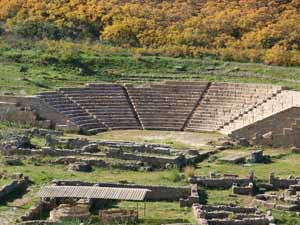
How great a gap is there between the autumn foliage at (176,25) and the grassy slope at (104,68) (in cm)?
310

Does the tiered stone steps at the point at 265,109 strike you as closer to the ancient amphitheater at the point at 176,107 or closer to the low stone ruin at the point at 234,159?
the ancient amphitheater at the point at 176,107

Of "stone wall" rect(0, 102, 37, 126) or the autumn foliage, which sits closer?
"stone wall" rect(0, 102, 37, 126)

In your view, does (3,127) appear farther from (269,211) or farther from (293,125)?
(269,211)

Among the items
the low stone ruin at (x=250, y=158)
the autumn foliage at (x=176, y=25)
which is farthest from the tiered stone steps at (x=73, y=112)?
the autumn foliage at (x=176, y=25)

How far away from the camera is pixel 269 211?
100 feet

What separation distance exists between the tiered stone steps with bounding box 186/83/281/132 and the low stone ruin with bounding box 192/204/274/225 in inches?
780

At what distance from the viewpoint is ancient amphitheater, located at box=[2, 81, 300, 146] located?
159 ft

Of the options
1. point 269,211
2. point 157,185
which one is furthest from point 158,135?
point 269,211

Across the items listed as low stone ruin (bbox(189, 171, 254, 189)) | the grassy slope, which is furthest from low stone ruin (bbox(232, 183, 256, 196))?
the grassy slope

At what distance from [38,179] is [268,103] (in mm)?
19186

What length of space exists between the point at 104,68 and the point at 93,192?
3029cm

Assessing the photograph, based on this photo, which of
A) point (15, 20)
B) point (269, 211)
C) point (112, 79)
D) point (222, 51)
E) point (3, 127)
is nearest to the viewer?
point (269, 211)

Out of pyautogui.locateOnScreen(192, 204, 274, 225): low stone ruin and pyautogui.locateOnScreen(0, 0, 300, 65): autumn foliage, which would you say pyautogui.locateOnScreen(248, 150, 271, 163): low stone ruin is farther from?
pyautogui.locateOnScreen(0, 0, 300, 65): autumn foliage

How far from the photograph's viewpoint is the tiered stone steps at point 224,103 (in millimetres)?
51125
